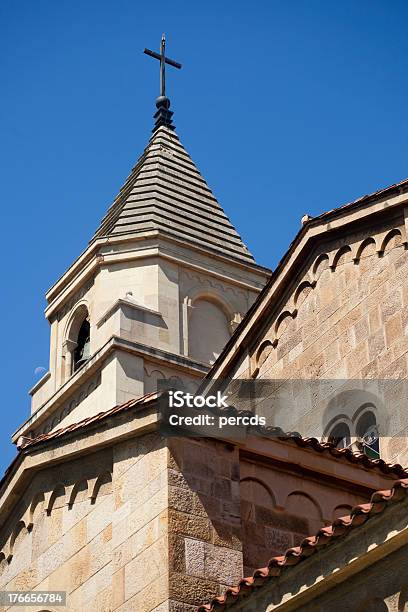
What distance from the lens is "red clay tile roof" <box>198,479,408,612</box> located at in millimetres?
10688

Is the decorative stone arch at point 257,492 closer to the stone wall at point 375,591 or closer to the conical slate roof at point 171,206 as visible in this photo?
the stone wall at point 375,591

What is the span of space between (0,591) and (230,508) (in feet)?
9.54

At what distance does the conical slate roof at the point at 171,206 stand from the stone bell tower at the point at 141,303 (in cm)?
4

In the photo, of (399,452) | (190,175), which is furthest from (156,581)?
(190,175)

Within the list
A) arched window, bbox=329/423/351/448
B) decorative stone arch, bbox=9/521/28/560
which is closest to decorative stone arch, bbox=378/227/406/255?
arched window, bbox=329/423/351/448

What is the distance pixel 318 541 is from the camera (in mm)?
11156

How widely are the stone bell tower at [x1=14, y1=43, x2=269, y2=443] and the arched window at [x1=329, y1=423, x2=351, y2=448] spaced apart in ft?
37.8

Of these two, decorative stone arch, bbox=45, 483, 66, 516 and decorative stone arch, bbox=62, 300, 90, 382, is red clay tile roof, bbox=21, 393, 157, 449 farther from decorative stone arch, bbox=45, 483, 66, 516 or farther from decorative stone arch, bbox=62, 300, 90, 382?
decorative stone arch, bbox=62, 300, 90, 382

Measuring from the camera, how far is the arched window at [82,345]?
109 ft

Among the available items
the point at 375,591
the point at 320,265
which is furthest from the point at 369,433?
the point at 375,591

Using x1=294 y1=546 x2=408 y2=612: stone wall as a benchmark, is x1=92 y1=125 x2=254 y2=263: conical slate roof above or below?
above

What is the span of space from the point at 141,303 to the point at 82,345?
2.71 metres

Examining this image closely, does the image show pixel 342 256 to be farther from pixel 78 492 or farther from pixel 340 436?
pixel 78 492

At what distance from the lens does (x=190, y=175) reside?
3738cm
